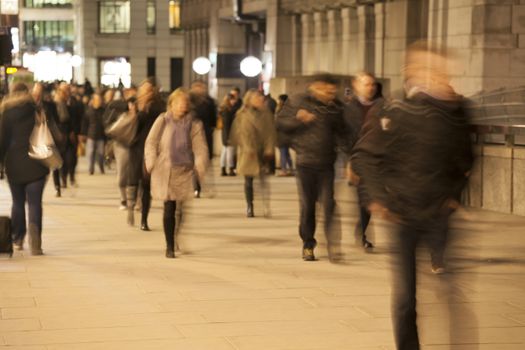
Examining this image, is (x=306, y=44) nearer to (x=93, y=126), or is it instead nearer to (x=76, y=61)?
(x=93, y=126)

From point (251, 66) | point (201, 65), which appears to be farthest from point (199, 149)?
point (201, 65)

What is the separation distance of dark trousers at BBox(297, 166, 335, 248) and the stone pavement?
0.35m

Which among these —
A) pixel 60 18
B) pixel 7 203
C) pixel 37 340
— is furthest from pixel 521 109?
pixel 60 18

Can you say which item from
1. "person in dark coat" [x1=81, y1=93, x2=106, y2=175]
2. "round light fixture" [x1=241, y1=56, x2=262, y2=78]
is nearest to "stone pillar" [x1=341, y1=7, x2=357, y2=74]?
"round light fixture" [x1=241, y1=56, x2=262, y2=78]

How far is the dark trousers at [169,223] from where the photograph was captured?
12812 millimetres

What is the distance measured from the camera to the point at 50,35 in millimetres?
106375

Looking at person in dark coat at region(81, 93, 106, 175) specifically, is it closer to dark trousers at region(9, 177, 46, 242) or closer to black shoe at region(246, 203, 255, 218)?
black shoe at region(246, 203, 255, 218)

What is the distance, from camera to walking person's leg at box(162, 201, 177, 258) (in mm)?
12812

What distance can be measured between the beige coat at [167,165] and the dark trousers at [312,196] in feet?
3.60

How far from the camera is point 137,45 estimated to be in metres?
85.6

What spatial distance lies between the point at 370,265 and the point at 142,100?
4.68 m

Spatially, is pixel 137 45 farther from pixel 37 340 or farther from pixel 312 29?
pixel 37 340

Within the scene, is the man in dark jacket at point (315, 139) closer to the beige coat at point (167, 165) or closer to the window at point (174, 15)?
the beige coat at point (167, 165)

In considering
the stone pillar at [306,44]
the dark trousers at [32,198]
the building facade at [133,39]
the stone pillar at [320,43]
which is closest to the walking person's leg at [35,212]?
the dark trousers at [32,198]
